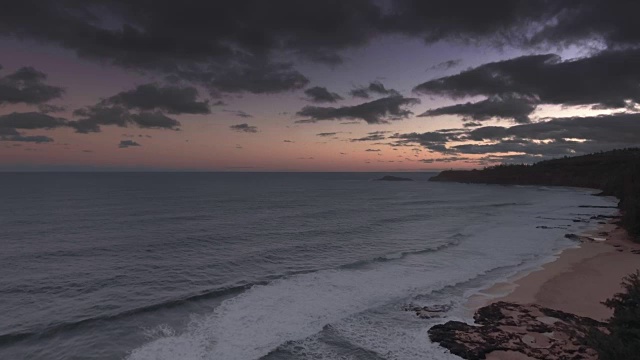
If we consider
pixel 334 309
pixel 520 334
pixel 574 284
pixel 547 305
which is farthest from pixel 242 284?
pixel 574 284

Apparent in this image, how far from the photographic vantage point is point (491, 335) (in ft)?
58.2

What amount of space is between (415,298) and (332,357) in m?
9.34

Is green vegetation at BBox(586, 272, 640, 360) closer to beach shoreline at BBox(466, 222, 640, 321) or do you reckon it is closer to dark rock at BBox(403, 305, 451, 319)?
beach shoreline at BBox(466, 222, 640, 321)

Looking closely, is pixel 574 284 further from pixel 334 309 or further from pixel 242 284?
pixel 242 284

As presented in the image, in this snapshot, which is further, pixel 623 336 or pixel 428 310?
pixel 428 310

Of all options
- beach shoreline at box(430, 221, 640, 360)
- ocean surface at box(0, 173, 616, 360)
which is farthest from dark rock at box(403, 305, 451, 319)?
beach shoreline at box(430, 221, 640, 360)

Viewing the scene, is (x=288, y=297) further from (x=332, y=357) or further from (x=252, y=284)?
(x=332, y=357)

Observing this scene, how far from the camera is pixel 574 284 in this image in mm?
26031

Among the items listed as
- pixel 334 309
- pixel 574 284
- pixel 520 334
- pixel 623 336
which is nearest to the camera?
pixel 623 336

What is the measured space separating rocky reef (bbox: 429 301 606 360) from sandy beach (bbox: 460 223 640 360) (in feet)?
2.20

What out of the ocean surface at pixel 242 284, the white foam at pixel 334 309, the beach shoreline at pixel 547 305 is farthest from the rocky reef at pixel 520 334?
the white foam at pixel 334 309

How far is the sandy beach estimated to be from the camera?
21766 mm

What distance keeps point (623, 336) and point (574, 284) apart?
566 inches

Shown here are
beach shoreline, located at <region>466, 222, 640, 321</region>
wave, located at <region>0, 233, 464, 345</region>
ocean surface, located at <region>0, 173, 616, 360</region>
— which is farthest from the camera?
beach shoreline, located at <region>466, 222, 640, 321</region>
